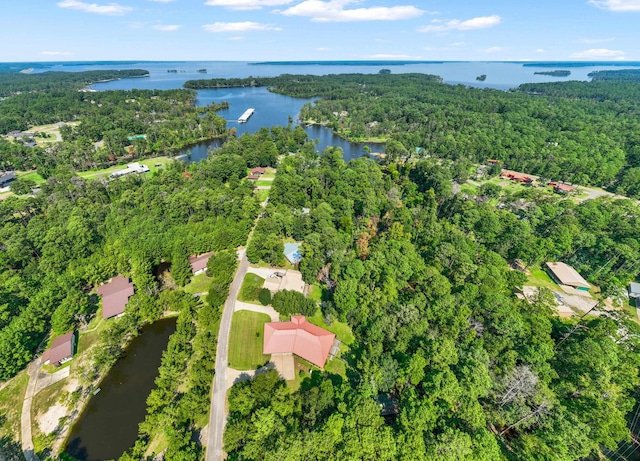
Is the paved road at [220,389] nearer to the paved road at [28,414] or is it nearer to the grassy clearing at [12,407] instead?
the paved road at [28,414]

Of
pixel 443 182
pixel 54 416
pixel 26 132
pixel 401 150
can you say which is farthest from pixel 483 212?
pixel 26 132

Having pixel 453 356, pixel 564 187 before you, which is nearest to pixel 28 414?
pixel 453 356

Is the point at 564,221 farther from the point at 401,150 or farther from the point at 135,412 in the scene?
the point at 135,412

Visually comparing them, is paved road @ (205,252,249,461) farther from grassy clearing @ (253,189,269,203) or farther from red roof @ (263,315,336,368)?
grassy clearing @ (253,189,269,203)

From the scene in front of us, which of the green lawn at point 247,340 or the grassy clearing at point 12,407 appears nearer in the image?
the grassy clearing at point 12,407

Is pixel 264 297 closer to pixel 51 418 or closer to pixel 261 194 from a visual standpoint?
pixel 51 418

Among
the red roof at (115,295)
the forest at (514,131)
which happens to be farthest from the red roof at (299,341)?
the forest at (514,131)
